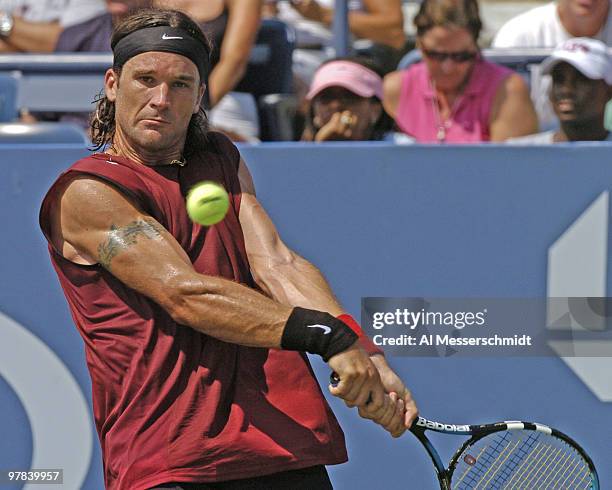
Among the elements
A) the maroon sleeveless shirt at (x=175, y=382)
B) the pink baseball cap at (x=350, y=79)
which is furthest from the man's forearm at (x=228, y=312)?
the pink baseball cap at (x=350, y=79)

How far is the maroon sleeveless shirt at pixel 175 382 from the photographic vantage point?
2791 millimetres

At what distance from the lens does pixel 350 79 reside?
17.5 feet

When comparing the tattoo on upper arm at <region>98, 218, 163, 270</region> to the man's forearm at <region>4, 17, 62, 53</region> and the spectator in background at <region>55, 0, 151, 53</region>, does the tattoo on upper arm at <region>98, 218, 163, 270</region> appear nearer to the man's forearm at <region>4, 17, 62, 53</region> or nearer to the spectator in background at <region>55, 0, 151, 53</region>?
the spectator in background at <region>55, 0, 151, 53</region>

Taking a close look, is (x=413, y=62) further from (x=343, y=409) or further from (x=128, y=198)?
(x=128, y=198)

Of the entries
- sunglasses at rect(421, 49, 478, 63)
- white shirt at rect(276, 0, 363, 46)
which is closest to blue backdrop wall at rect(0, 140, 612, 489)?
sunglasses at rect(421, 49, 478, 63)

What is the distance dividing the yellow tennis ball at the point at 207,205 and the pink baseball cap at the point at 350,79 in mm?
2590

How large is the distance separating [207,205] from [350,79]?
2682 millimetres

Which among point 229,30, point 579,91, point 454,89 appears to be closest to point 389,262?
point 579,91

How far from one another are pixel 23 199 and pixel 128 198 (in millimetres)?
1363

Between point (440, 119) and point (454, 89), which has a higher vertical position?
point (454, 89)

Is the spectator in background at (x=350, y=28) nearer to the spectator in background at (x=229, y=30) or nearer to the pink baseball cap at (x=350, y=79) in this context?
the spectator in background at (x=229, y=30)

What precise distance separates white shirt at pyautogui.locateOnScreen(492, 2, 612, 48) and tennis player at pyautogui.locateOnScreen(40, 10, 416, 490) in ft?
12.7

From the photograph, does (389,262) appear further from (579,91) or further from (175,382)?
(579,91)

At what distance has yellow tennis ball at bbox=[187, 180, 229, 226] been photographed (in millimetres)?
2756
